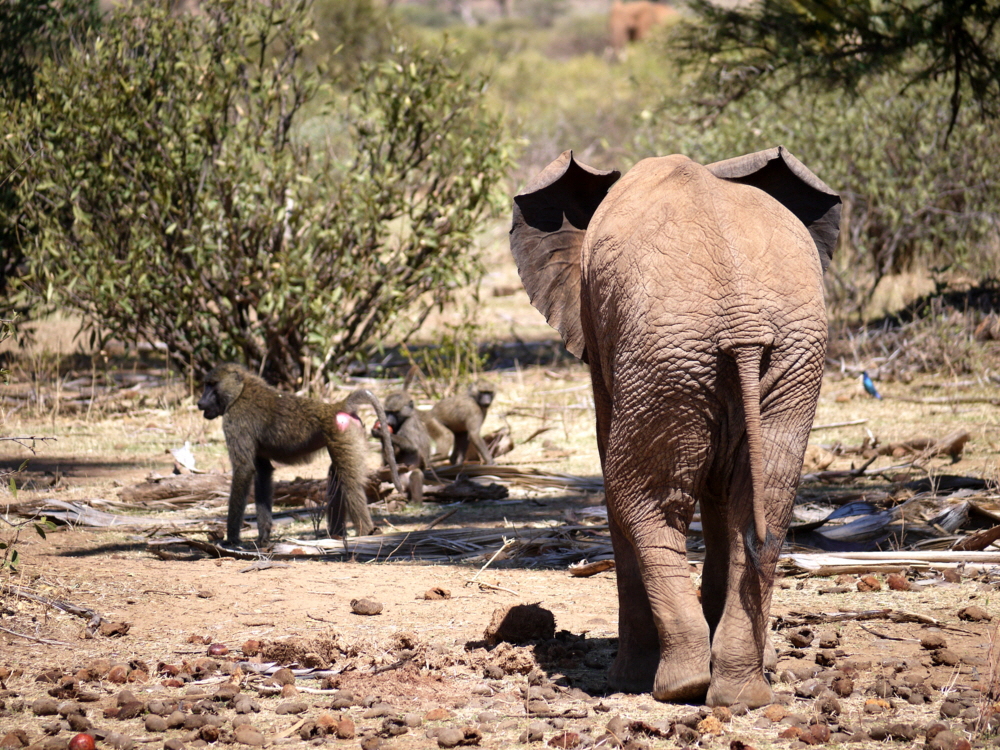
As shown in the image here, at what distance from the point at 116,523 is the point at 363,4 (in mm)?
29860

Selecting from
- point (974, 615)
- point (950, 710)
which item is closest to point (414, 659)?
point (950, 710)

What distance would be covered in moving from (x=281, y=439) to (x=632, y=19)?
4998 cm

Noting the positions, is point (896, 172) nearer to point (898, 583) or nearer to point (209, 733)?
point (898, 583)

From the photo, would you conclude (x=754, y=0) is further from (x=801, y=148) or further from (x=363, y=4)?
(x=363, y=4)

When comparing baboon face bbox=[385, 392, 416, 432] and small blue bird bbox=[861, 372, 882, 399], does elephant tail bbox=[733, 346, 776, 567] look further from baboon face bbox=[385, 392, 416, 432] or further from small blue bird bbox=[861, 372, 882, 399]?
small blue bird bbox=[861, 372, 882, 399]

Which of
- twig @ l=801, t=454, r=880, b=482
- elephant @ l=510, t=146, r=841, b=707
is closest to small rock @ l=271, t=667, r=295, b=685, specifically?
elephant @ l=510, t=146, r=841, b=707

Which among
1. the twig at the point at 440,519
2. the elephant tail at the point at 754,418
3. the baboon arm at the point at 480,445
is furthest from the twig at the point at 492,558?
the baboon arm at the point at 480,445

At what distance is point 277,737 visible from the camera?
372 cm

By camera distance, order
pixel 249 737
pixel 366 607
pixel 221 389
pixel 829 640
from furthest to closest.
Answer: pixel 221 389 < pixel 366 607 < pixel 829 640 < pixel 249 737

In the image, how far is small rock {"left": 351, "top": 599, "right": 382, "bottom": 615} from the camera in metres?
5.29

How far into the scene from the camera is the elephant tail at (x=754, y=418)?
3.46m

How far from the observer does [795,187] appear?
4.36 meters

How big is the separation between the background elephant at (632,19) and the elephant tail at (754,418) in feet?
168

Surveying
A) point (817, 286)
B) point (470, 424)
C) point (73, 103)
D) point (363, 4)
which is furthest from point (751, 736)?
point (363, 4)
